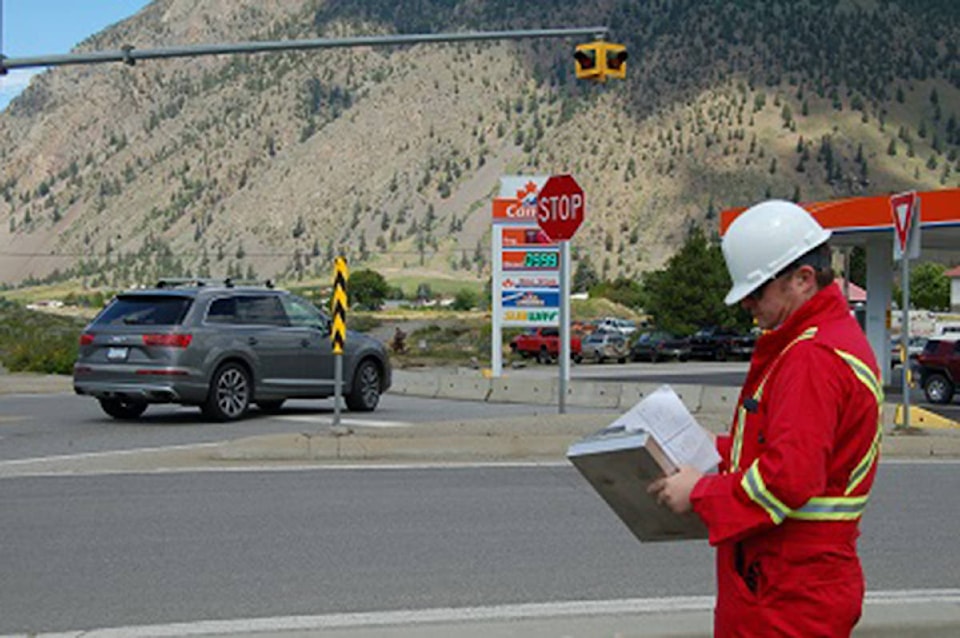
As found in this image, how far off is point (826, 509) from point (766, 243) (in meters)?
0.74

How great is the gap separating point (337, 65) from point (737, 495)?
173 meters

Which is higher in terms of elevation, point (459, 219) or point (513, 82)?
point (513, 82)

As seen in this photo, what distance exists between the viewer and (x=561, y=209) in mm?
17797

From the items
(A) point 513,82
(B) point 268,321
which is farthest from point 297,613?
(A) point 513,82

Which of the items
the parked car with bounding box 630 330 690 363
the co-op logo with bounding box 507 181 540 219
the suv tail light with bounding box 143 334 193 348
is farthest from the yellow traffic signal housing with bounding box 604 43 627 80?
the parked car with bounding box 630 330 690 363

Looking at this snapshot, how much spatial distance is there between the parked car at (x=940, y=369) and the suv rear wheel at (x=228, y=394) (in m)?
15.7

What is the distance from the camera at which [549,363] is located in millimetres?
59500

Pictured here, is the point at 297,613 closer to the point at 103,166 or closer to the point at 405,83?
the point at 405,83

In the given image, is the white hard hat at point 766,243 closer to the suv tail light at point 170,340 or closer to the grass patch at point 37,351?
the suv tail light at point 170,340

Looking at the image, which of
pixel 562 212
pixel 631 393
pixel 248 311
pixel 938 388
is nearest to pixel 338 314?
pixel 562 212

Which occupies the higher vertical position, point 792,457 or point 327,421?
point 792,457

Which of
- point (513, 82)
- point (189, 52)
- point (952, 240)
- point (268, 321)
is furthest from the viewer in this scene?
point (513, 82)

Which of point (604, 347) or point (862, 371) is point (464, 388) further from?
point (604, 347)

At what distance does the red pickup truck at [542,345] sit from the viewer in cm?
5934
